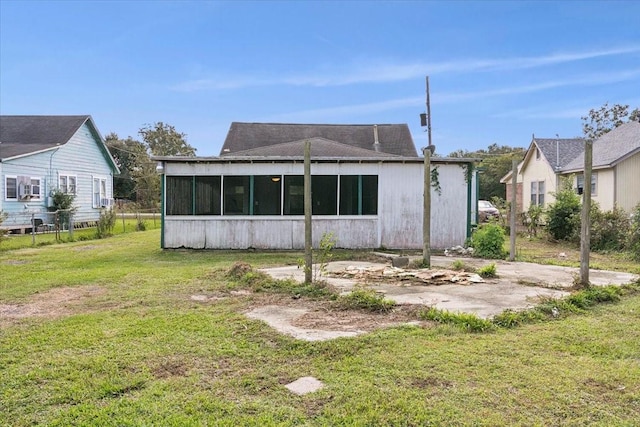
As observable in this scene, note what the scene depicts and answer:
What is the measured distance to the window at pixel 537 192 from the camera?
21.7 metres

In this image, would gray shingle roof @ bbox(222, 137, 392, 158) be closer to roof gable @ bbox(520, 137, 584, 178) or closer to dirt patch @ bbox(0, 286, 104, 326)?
dirt patch @ bbox(0, 286, 104, 326)

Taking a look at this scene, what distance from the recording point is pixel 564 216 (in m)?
14.3

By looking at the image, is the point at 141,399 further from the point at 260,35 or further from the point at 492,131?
the point at 492,131

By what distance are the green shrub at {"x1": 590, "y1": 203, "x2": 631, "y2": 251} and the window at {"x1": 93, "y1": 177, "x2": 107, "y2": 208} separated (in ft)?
72.8

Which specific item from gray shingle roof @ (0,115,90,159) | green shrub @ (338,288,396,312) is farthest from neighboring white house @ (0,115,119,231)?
green shrub @ (338,288,396,312)

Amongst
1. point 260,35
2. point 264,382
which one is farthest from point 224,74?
point 264,382

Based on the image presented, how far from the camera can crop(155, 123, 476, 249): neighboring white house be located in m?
11.5

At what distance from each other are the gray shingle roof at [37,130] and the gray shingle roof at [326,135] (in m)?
7.30

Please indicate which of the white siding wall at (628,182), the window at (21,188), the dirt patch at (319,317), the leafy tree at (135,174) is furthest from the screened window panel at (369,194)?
the leafy tree at (135,174)

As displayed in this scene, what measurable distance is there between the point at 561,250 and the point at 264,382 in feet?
39.5

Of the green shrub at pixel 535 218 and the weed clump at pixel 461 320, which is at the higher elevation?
the green shrub at pixel 535 218

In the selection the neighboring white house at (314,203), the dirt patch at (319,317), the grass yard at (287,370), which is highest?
the neighboring white house at (314,203)

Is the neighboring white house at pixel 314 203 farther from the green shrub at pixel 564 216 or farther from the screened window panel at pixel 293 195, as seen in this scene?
the green shrub at pixel 564 216

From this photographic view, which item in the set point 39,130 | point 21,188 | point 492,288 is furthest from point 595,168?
point 39,130
